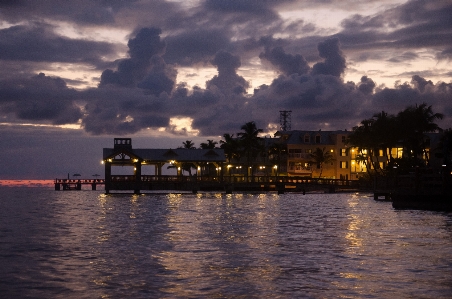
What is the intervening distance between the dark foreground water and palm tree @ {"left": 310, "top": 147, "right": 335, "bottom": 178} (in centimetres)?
8844

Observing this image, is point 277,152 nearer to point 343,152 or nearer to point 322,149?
point 322,149

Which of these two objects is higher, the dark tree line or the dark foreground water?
the dark tree line

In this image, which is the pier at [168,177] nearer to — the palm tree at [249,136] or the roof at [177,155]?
the roof at [177,155]

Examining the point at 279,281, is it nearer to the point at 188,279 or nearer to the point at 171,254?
the point at 188,279

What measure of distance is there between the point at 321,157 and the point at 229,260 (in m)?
107

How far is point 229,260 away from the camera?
2339 cm

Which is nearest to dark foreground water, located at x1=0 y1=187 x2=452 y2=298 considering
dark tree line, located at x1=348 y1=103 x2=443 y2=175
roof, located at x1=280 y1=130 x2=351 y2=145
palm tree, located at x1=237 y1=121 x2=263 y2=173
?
dark tree line, located at x1=348 y1=103 x2=443 y2=175

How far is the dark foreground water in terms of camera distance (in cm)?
1777

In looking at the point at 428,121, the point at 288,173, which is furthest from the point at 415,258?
the point at 288,173

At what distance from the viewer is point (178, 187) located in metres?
94.5

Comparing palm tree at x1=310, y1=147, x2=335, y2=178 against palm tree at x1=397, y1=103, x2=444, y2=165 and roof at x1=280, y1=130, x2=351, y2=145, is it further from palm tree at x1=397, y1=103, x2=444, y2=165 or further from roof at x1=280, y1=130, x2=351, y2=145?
palm tree at x1=397, y1=103, x2=444, y2=165

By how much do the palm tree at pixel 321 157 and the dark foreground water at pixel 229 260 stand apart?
88.4 meters

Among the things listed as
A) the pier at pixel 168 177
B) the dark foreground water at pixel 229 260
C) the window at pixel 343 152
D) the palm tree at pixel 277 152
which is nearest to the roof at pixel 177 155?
the pier at pixel 168 177

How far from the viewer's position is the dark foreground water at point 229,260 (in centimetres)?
1777
